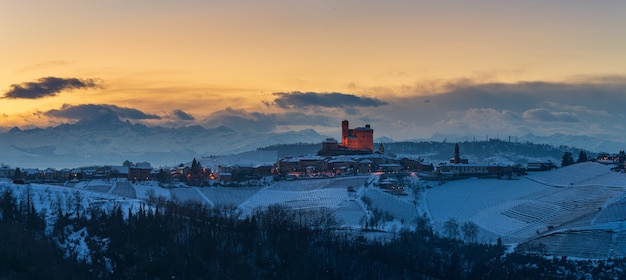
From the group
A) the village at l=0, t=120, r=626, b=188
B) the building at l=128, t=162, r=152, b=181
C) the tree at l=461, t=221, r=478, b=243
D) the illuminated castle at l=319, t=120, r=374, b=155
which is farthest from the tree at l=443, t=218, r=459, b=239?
the illuminated castle at l=319, t=120, r=374, b=155

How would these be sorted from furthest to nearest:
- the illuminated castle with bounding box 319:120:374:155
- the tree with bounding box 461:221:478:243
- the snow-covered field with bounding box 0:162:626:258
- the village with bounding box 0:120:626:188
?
the illuminated castle with bounding box 319:120:374:155 < the village with bounding box 0:120:626:188 < the tree with bounding box 461:221:478:243 < the snow-covered field with bounding box 0:162:626:258

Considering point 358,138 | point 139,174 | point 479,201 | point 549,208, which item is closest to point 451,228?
point 549,208

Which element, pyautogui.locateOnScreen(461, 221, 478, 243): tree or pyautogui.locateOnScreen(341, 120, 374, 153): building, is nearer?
pyautogui.locateOnScreen(461, 221, 478, 243): tree

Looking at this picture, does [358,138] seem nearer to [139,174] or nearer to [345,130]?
[345,130]

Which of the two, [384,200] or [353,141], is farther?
[353,141]

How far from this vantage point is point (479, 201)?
119625mm

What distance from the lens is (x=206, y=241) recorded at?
3179 inches

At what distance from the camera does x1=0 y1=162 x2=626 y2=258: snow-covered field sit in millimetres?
89875

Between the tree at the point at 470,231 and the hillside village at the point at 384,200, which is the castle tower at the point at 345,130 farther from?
the tree at the point at 470,231

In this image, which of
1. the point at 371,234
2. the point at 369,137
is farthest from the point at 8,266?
the point at 369,137

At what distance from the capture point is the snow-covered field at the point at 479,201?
89.9 metres

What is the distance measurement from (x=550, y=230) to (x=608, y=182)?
86.0 feet

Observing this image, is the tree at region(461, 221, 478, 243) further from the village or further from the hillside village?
the village

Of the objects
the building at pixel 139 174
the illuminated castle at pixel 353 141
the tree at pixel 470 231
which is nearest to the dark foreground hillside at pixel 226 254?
the tree at pixel 470 231
